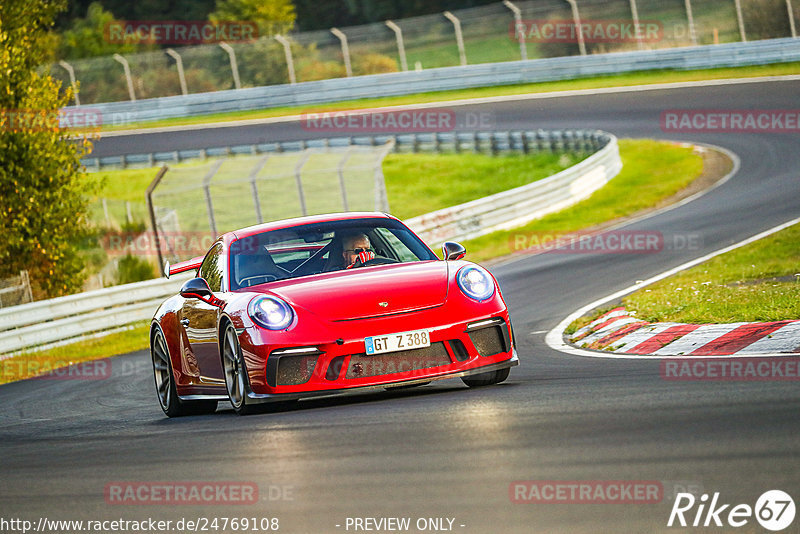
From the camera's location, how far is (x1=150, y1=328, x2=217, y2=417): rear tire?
9.02 metres

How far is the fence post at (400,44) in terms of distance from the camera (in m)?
43.7

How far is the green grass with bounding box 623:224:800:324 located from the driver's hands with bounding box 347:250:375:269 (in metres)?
2.70

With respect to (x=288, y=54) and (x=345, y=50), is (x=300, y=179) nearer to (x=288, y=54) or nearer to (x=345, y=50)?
(x=345, y=50)

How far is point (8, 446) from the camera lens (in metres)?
8.10

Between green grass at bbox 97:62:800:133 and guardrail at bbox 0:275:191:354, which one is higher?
guardrail at bbox 0:275:191:354

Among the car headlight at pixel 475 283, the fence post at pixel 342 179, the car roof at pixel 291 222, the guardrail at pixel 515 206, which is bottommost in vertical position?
the guardrail at pixel 515 206

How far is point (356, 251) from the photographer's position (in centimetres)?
860

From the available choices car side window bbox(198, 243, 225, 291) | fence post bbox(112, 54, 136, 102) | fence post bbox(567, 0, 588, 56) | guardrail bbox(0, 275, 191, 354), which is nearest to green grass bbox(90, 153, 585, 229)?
guardrail bbox(0, 275, 191, 354)

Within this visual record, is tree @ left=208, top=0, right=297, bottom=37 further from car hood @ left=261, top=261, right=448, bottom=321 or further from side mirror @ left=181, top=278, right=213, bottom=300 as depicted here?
car hood @ left=261, top=261, right=448, bottom=321

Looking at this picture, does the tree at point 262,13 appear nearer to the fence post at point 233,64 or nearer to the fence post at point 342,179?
the fence post at point 233,64

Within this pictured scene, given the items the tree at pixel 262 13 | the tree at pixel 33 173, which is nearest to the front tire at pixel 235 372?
the tree at pixel 33 173

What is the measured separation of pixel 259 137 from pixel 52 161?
18259mm

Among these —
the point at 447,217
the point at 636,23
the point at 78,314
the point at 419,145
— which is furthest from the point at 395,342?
the point at 636,23

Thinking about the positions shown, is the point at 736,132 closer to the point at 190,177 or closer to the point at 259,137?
the point at 190,177
